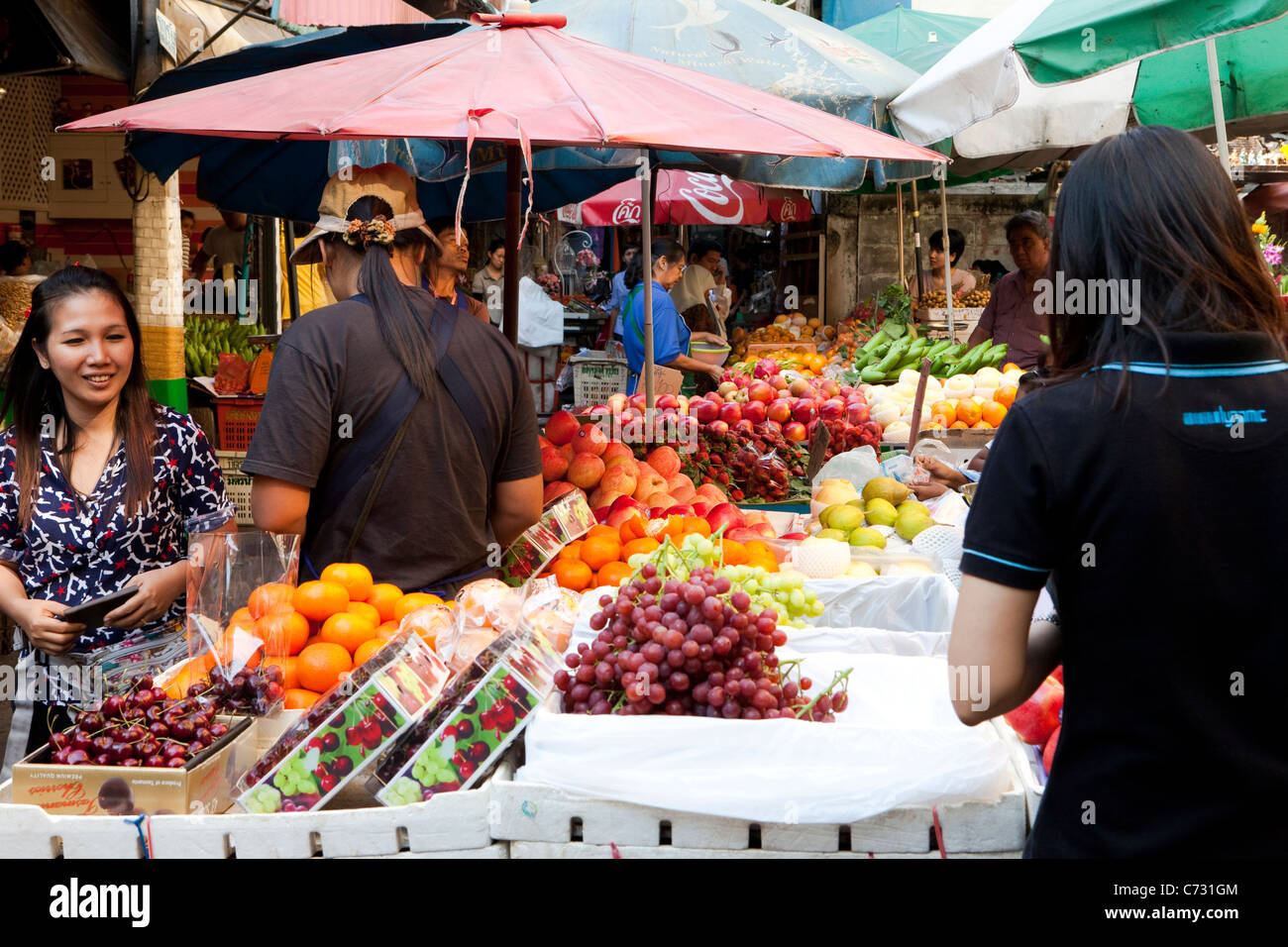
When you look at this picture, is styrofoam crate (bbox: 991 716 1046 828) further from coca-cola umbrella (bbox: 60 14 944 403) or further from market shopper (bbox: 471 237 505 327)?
market shopper (bbox: 471 237 505 327)

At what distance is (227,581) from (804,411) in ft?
12.0

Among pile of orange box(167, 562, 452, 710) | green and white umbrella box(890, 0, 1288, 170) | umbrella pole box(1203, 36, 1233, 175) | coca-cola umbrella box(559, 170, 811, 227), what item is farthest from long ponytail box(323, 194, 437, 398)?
coca-cola umbrella box(559, 170, 811, 227)

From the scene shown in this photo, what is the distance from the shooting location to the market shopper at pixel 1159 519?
1431mm

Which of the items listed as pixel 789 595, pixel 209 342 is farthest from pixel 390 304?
pixel 209 342

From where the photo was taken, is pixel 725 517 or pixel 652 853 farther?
pixel 725 517

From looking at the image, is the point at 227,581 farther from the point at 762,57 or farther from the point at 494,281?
the point at 494,281

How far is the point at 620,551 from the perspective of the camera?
3621mm

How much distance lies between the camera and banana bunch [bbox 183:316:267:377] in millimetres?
7781

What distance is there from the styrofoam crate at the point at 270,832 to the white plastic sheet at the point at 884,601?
1.45 metres

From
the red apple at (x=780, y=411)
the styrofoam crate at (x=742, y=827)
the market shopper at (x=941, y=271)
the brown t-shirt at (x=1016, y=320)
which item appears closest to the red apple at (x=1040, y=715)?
the styrofoam crate at (x=742, y=827)

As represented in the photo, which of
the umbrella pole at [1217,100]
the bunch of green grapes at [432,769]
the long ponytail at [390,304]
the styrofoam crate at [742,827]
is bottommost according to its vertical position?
the styrofoam crate at [742,827]

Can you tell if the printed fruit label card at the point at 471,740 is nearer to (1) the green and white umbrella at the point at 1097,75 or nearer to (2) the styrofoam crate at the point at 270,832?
(2) the styrofoam crate at the point at 270,832
